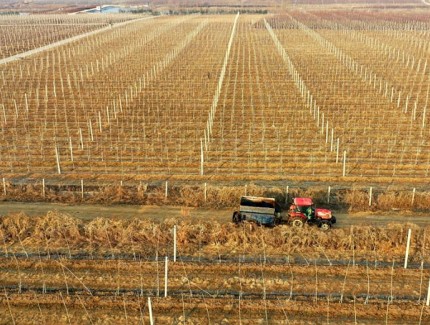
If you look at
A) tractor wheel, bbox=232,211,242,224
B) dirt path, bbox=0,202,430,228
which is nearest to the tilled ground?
tractor wheel, bbox=232,211,242,224

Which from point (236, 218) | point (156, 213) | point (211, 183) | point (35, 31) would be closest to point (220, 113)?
point (211, 183)

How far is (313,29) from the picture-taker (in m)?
67.1

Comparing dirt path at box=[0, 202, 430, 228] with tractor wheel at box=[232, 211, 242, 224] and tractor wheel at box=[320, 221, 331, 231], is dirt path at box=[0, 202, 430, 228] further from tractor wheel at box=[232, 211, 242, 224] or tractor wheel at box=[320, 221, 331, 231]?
tractor wheel at box=[232, 211, 242, 224]

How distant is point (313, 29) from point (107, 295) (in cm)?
6207

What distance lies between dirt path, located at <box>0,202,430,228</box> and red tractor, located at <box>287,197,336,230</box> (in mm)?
599

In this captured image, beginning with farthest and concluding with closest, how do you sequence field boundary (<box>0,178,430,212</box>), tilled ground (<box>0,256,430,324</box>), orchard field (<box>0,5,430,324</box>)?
field boundary (<box>0,178,430,212</box>) < orchard field (<box>0,5,430,324</box>) < tilled ground (<box>0,256,430,324</box>)

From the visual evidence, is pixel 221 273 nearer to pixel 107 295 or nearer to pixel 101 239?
pixel 107 295

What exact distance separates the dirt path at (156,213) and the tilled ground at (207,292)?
8.97ft


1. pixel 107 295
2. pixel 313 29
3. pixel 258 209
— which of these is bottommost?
pixel 107 295

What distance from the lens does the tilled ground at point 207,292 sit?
10.5 metres

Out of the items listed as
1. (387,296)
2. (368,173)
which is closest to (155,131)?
(368,173)

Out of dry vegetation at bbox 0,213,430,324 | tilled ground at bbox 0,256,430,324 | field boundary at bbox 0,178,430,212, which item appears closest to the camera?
tilled ground at bbox 0,256,430,324

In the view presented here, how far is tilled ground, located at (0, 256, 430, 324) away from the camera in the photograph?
10.5m

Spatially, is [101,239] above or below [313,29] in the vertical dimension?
below
